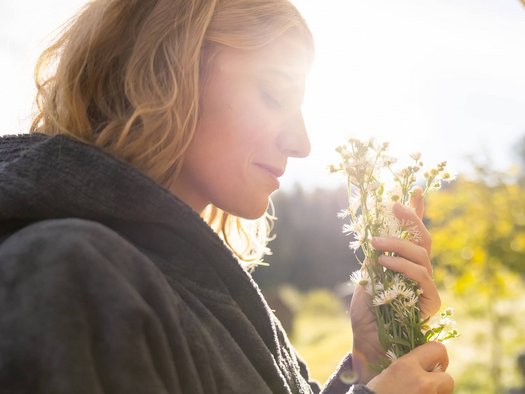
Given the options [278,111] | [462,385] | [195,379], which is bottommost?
[462,385]

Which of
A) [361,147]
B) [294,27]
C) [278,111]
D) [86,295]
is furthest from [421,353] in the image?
[294,27]

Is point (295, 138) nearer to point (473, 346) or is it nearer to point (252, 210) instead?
point (252, 210)

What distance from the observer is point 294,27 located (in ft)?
5.13

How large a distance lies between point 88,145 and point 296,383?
0.72 m

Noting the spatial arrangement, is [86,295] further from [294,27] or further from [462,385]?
[462,385]

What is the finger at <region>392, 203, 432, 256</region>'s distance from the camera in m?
1.40

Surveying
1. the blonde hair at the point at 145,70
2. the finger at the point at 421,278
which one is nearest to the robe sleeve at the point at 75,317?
the blonde hair at the point at 145,70

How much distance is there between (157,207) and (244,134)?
336 mm

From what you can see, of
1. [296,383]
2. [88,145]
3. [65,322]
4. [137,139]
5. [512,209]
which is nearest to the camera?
Result: [65,322]

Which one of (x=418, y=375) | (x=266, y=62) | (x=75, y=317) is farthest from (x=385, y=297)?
(x=75, y=317)

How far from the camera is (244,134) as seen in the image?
1405 millimetres

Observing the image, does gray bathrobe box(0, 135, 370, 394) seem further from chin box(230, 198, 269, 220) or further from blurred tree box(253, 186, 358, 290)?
blurred tree box(253, 186, 358, 290)

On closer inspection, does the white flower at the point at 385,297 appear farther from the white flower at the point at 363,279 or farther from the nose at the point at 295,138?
the nose at the point at 295,138

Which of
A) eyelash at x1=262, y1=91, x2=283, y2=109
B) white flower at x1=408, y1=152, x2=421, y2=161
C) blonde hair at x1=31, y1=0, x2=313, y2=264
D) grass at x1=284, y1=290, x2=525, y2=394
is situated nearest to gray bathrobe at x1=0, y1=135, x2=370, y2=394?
blonde hair at x1=31, y1=0, x2=313, y2=264
